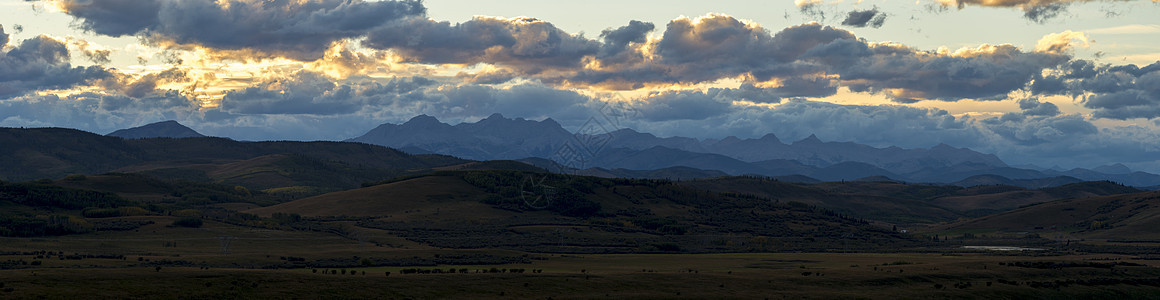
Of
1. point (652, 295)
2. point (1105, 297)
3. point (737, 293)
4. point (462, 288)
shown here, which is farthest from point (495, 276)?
point (1105, 297)

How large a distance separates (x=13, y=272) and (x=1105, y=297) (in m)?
147

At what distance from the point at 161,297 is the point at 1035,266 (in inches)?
5540

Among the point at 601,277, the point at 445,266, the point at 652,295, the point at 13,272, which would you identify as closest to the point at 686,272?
the point at 601,277

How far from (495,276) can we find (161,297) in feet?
143

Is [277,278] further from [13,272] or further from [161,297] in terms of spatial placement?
[13,272]

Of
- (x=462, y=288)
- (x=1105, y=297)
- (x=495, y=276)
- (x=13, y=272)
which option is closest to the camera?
(x=13, y=272)

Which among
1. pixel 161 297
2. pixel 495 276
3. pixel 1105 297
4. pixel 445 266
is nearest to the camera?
pixel 161 297

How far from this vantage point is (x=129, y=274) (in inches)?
4377

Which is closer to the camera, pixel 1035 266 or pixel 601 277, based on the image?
pixel 601 277

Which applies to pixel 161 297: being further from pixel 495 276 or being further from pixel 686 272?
pixel 686 272

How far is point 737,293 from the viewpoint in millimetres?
122938

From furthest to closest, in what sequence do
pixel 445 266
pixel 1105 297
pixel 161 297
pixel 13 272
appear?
pixel 445 266 → pixel 1105 297 → pixel 13 272 → pixel 161 297

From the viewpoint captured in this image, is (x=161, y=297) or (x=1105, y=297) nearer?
(x=161, y=297)

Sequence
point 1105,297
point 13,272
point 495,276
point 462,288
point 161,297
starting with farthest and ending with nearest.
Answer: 1. point 1105,297
2. point 495,276
3. point 462,288
4. point 13,272
5. point 161,297
